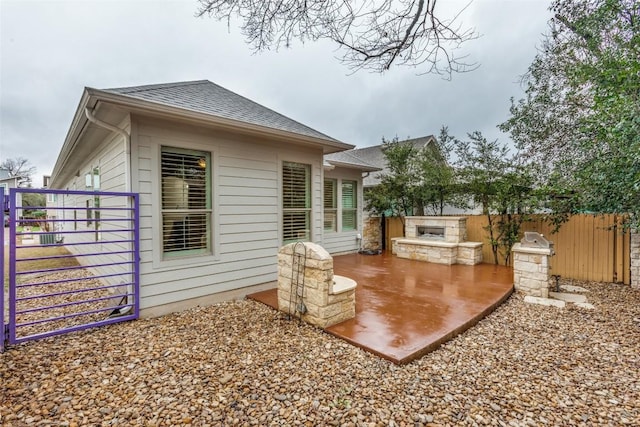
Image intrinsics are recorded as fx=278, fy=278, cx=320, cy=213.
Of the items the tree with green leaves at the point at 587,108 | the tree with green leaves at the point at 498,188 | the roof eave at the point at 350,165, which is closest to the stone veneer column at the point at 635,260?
the tree with green leaves at the point at 587,108

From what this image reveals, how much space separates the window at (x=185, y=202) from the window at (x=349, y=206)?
16.4ft

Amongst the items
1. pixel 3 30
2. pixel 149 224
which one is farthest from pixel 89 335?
pixel 3 30

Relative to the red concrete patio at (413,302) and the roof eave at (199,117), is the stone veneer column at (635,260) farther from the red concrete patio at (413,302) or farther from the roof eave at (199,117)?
the roof eave at (199,117)

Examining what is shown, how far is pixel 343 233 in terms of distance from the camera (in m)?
8.72

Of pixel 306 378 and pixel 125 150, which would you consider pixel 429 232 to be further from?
pixel 125 150

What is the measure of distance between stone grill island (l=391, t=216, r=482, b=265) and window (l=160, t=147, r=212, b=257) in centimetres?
554

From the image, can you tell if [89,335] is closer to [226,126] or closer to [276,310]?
[276,310]

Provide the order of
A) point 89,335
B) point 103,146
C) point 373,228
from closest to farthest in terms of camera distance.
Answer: point 89,335
point 103,146
point 373,228

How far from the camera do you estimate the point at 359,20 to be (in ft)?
12.4

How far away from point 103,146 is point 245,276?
357cm

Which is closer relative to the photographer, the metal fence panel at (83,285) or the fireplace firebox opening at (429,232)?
the metal fence panel at (83,285)

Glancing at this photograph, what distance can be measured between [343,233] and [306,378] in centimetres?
633

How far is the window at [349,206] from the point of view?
348 inches

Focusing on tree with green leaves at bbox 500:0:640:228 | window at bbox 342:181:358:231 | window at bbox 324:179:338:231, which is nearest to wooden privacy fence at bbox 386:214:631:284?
tree with green leaves at bbox 500:0:640:228
